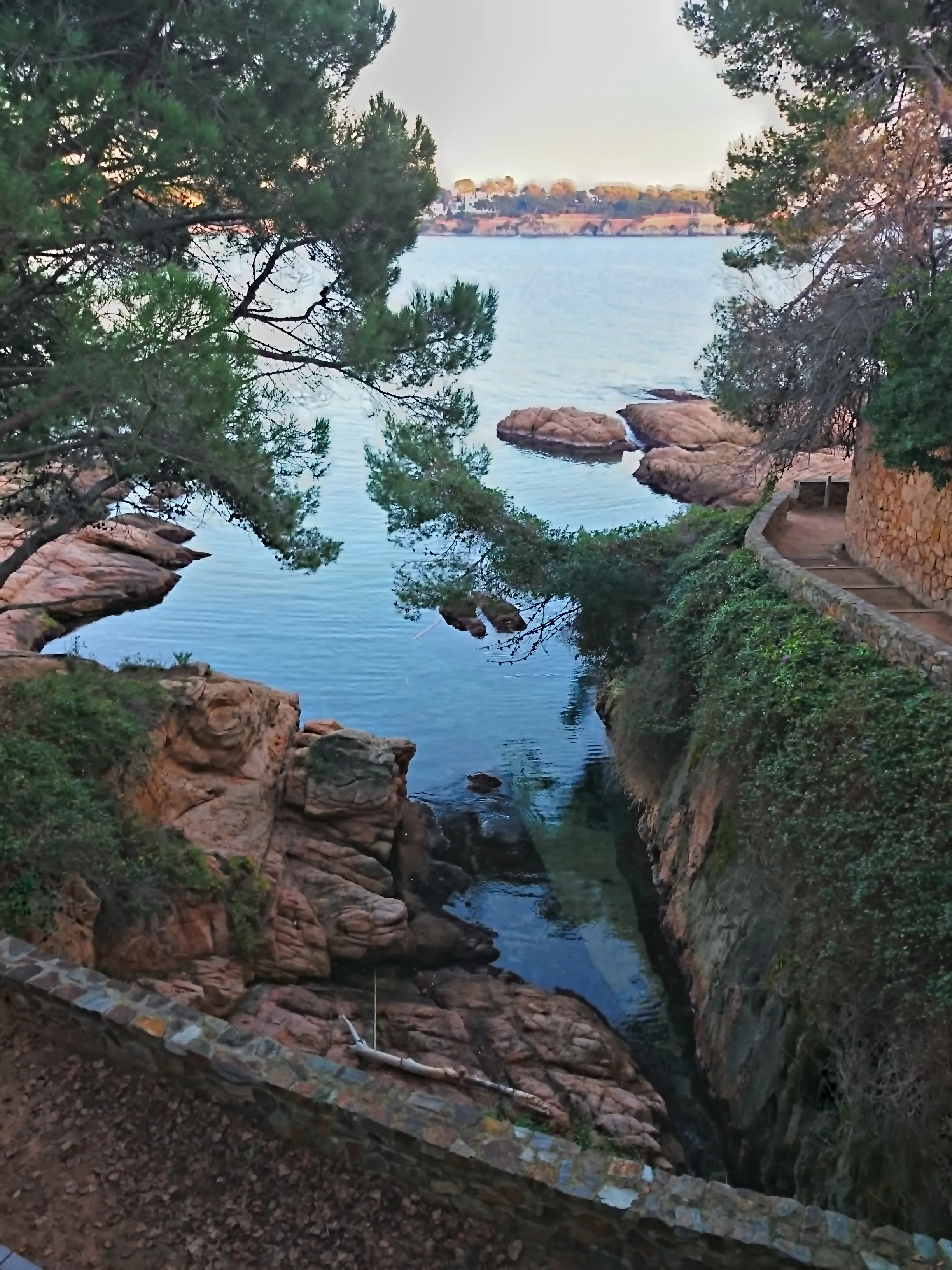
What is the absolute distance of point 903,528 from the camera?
13602 millimetres

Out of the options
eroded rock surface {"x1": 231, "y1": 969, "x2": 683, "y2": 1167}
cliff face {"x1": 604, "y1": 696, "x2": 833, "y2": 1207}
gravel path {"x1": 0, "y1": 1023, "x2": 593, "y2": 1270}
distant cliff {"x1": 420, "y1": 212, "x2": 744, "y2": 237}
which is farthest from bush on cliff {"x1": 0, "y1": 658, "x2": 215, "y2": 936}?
distant cliff {"x1": 420, "y1": 212, "x2": 744, "y2": 237}

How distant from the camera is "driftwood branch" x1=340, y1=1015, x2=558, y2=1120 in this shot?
9461 mm

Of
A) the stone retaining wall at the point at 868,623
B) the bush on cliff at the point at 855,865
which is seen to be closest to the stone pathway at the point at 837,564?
the stone retaining wall at the point at 868,623

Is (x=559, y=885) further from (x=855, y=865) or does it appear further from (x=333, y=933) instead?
(x=855, y=865)

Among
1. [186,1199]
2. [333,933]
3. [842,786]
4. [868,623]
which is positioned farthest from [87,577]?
[842,786]

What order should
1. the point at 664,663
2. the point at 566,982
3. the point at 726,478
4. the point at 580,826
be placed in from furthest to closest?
the point at 726,478 → the point at 580,826 → the point at 664,663 → the point at 566,982

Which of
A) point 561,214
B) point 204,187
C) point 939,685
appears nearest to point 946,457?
point 939,685

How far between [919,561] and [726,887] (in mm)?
5625

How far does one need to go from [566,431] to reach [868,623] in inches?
1386

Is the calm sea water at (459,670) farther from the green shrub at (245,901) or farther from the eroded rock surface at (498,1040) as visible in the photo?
the green shrub at (245,901)

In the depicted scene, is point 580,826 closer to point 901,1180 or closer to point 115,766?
point 115,766

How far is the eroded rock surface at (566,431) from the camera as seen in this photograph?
142ft

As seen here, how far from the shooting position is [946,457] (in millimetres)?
11242

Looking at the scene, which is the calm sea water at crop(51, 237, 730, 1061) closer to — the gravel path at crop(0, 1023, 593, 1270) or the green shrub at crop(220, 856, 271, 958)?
the green shrub at crop(220, 856, 271, 958)
